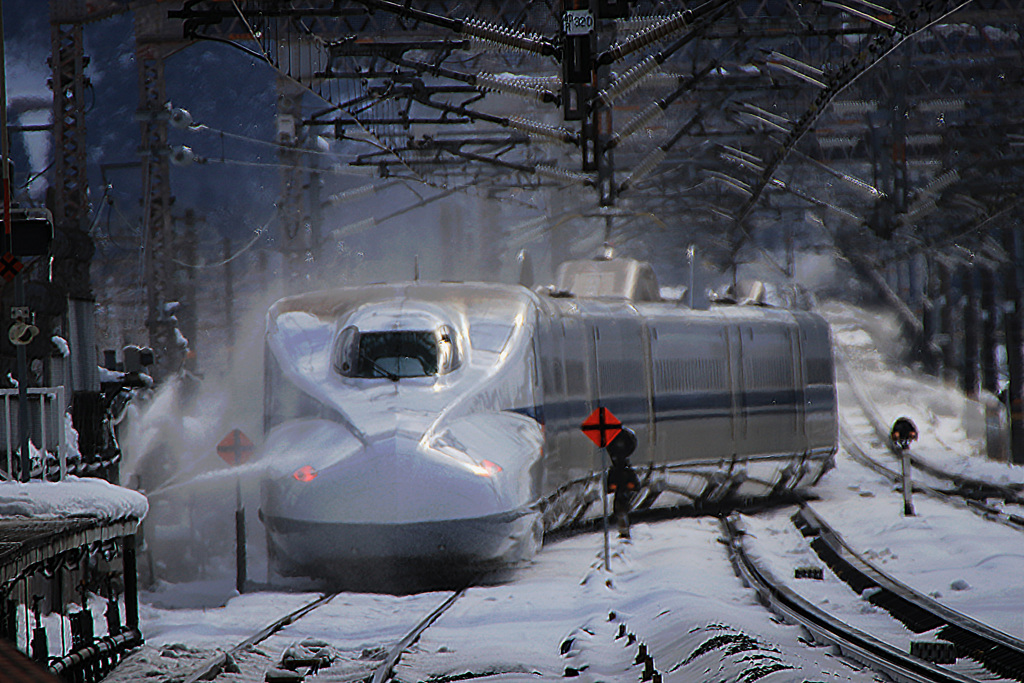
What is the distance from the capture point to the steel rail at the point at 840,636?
8.09 metres

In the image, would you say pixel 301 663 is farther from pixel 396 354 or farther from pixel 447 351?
pixel 447 351

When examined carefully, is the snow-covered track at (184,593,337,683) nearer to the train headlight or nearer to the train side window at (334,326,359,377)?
the train headlight

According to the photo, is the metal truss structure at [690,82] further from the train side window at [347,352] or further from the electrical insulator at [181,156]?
the train side window at [347,352]

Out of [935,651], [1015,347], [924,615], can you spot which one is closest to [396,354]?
[924,615]

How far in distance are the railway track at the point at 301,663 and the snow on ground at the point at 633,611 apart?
0.07 m

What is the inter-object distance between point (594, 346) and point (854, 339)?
4806 centimetres

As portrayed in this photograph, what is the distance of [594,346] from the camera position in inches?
651

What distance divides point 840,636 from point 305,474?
16.5 feet

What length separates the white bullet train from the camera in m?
11.7

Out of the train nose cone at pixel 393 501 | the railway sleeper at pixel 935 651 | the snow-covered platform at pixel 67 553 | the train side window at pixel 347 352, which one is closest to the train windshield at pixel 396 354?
the train side window at pixel 347 352

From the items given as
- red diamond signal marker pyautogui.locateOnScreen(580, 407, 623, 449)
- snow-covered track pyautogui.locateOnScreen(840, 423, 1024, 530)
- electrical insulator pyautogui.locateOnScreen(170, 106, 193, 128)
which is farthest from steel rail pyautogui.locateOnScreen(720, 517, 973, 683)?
electrical insulator pyautogui.locateOnScreen(170, 106, 193, 128)

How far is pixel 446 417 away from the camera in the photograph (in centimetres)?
1232

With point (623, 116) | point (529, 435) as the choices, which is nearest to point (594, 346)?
point (529, 435)

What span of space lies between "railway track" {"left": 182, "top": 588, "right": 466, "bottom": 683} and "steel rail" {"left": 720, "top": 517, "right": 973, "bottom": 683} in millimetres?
2927
